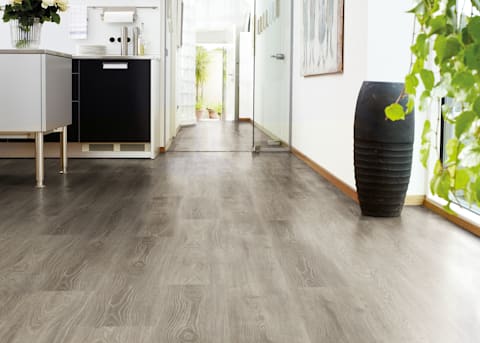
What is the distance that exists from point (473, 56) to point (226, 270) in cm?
190

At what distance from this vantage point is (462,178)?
48cm

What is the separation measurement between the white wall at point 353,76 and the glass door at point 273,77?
51.6 inches

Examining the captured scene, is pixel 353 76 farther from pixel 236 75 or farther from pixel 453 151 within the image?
pixel 236 75

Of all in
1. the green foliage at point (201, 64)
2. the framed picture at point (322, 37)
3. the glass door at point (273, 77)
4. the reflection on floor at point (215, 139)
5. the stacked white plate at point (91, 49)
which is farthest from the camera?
the green foliage at point (201, 64)

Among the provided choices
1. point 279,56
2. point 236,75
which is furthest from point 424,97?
point 236,75

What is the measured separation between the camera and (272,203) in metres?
3.71

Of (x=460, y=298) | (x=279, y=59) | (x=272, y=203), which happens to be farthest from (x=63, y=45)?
(x=460, y=298)

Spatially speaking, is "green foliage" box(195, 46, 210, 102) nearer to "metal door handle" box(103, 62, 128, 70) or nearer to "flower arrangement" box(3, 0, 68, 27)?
"metal door handle" box(103, 62, 128, 70)

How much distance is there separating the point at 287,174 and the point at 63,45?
9.03 ft

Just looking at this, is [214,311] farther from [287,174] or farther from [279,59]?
[279,59]

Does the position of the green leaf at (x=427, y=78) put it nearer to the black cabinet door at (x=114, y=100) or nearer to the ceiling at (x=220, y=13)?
the black cabinet door at (x=114, y=100)

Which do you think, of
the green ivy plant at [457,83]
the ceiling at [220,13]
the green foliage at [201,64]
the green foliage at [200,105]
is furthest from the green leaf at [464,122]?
the green foliage at [200,105]

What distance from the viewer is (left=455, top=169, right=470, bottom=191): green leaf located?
48cm

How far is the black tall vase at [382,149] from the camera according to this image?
318 centimetres
